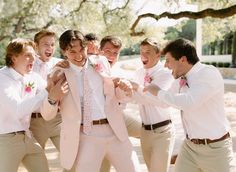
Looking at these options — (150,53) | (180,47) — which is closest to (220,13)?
(150,53)

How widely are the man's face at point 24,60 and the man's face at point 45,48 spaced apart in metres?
0.85

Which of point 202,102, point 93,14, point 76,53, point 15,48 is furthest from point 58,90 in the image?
point 93,14

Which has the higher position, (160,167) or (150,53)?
(150,53)

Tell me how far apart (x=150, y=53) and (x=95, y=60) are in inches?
32.6

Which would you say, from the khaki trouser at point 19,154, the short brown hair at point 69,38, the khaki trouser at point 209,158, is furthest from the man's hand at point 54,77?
the khaki trouser at point 209,158

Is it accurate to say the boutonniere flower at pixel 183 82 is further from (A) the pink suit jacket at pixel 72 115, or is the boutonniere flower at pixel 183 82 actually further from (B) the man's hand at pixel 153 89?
(A) the pink suit jacket at pixel 72 115

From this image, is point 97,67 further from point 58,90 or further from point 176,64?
A: point 176,64

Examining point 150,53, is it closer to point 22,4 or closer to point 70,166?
point 70,166

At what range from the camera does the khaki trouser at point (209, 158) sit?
3453 millimetres

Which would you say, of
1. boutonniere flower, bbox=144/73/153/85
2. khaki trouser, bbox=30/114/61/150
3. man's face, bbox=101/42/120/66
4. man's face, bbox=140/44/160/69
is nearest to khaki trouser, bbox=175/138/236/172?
boutonniere flower, bbox=144/73/153/85

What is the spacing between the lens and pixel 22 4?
616 inches

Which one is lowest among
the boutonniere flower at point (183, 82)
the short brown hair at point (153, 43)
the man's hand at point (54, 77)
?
the boutonniere flower at point (183, 82)

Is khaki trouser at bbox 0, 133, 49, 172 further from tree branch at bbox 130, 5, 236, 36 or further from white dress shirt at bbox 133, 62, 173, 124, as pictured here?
tree branch at bbox 130, 5, 236, 36

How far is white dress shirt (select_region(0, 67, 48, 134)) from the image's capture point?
3.61m
